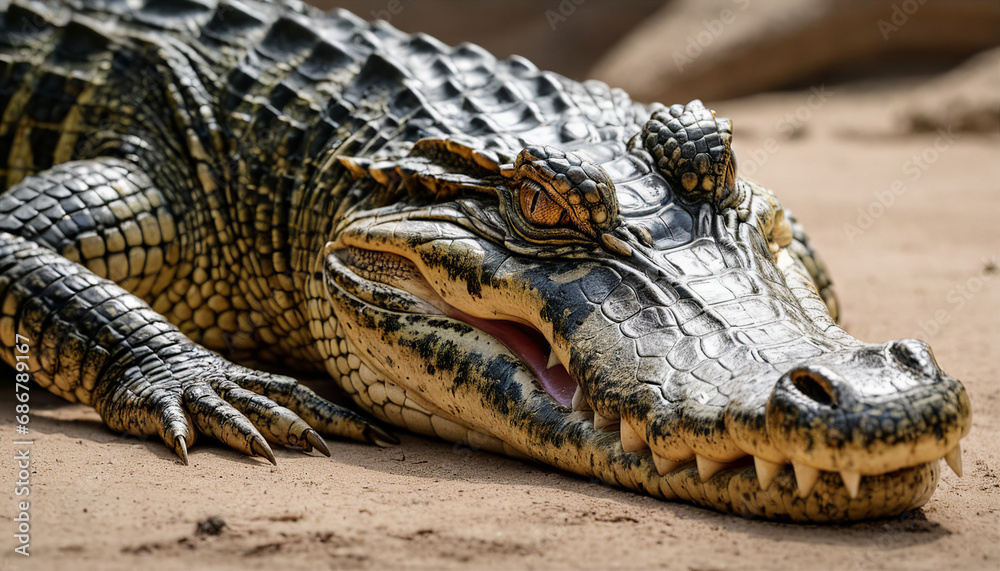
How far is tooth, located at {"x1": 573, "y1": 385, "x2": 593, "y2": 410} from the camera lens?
276 cm

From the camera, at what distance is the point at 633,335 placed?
2686 mm

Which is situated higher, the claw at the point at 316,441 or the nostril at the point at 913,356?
the nostril at the point at 913,356

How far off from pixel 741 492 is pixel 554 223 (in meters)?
1.09

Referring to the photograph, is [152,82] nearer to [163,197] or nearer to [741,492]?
[163,197]

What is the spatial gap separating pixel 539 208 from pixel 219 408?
1.33 metres

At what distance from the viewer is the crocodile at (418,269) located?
2375 mm

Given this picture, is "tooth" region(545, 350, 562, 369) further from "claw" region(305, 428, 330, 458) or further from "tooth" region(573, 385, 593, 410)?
"claw" region(305, 428, 330, 458)

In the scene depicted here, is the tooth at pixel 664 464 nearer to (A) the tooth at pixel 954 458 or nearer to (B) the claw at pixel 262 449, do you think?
(A) the tooth at pixel 954 458

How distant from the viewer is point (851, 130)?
34.9 ft

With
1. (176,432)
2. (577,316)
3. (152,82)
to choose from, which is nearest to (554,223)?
(577,316)

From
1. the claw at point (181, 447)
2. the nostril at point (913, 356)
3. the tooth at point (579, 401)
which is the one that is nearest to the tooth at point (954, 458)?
the nostril at point (913, 356)

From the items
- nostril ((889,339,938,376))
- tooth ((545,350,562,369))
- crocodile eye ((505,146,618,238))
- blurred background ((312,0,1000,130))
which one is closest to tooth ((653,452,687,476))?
tooth ((545,350,562,369))

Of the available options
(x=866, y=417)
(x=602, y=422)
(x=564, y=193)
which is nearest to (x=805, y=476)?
(x=866, y=417)

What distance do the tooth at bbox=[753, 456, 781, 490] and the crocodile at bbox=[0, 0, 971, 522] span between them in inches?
0.5
